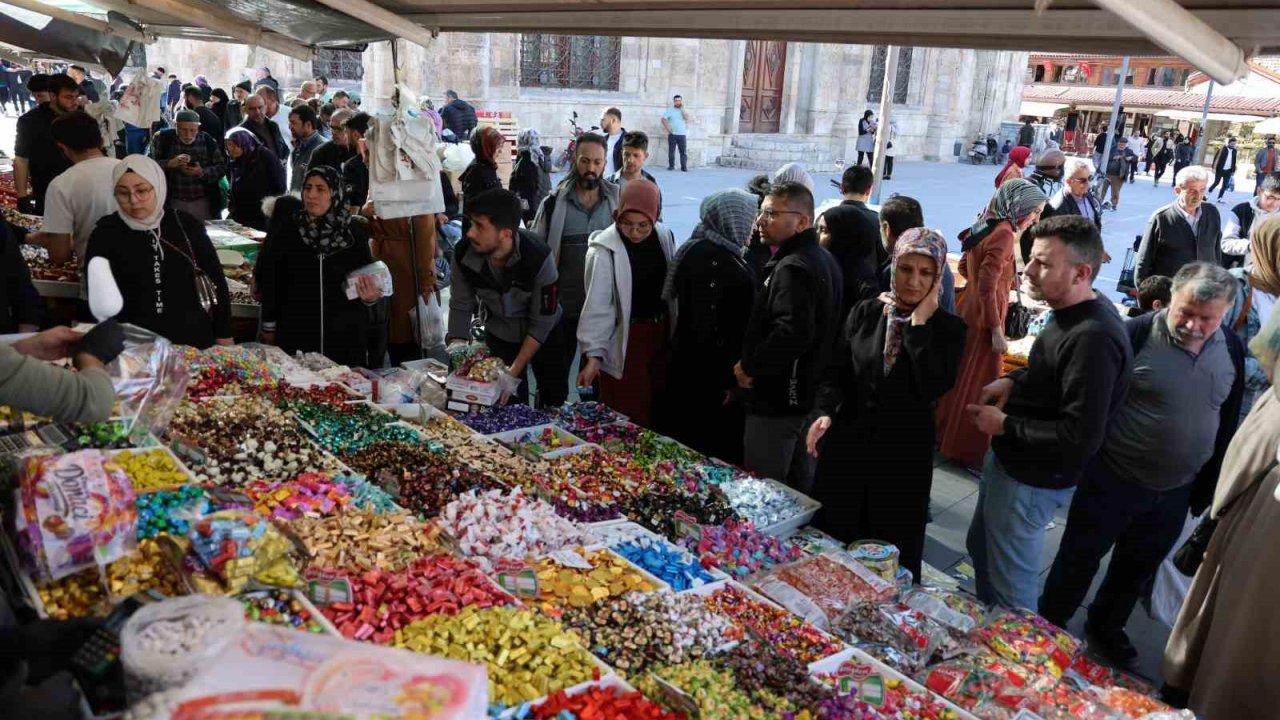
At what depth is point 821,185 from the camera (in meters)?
17.6

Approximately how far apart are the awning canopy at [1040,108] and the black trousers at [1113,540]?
41.0 metres

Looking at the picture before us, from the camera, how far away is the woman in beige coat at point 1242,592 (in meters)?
2.37

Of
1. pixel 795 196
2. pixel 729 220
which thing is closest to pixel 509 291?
pixel 729 220

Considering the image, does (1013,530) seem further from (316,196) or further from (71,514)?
(316,196)

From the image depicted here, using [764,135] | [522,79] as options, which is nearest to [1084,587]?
[522,79]

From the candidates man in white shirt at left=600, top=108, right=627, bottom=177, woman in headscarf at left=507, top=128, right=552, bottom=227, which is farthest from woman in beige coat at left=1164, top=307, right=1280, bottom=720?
man in white shirt at left=600, top=108, right=627, bottom=177

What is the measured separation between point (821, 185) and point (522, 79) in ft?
21.9

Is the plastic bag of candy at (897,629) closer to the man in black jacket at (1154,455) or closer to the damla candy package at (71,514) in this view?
the man in black jacket at (1154,455)

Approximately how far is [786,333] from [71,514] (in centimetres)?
238

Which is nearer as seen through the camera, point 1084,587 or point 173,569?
point 173,569

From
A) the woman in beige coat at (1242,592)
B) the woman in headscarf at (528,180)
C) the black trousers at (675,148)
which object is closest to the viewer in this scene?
the woman in beige coat at (1242,592)

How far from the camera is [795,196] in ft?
11.2

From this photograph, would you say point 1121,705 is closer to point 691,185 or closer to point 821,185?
point 691,185

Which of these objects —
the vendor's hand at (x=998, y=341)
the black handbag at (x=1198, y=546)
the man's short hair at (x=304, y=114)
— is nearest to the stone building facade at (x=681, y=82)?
the man's short hair at (x=304, y=114)
